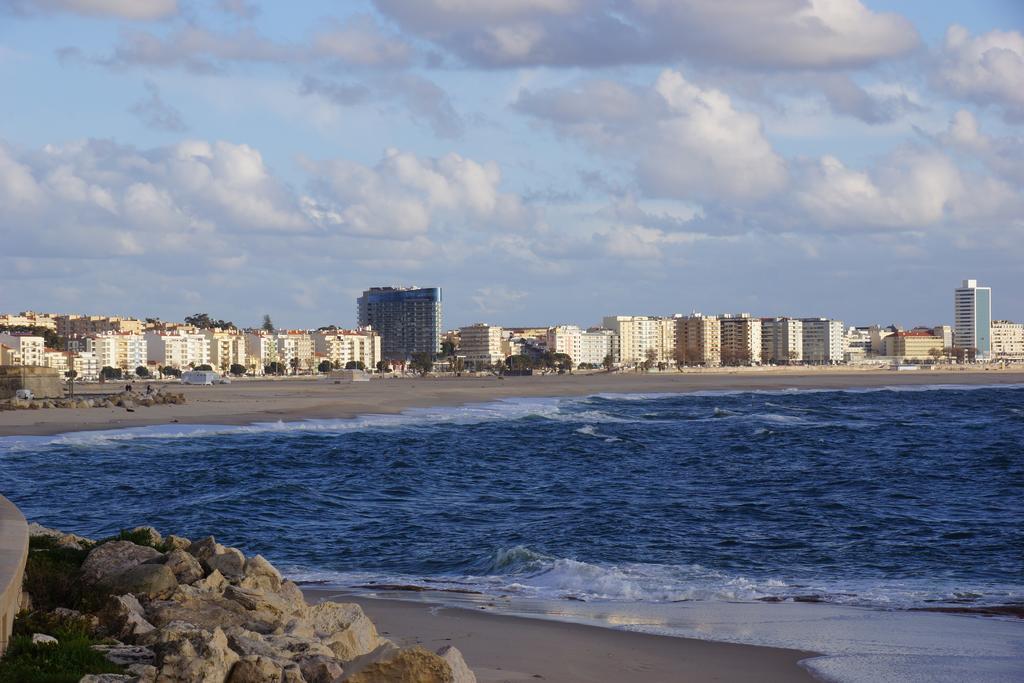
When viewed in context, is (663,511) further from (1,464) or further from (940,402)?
(940,402)

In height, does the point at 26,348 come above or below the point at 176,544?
above

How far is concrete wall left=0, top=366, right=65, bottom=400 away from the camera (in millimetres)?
49344

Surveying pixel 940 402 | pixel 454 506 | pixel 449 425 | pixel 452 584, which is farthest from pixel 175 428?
pixel 940 402

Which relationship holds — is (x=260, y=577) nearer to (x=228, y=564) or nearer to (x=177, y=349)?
(x=228, y=564)

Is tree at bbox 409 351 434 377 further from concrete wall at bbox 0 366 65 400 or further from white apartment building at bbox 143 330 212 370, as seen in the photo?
concrete wall at bbox 0 366 65 400

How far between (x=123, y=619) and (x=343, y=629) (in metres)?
1.33

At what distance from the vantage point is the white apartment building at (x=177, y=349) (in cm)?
15350

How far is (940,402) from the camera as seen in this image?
202 feet

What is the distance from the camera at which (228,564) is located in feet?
27.1

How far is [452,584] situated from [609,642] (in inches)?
129

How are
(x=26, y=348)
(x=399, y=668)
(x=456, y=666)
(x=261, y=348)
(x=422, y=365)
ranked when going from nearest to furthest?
(x=399, y=668) → (x=456, y=666) → (x=26, y=348) → (x=422, y=365) → (x=261, y=348)

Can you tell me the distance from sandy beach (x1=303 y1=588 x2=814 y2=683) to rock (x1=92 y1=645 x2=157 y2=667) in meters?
1.97

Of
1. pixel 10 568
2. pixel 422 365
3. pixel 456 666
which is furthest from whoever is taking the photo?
pixel 422 365

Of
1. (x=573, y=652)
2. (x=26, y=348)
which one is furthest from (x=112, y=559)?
(x=26, y=348)
